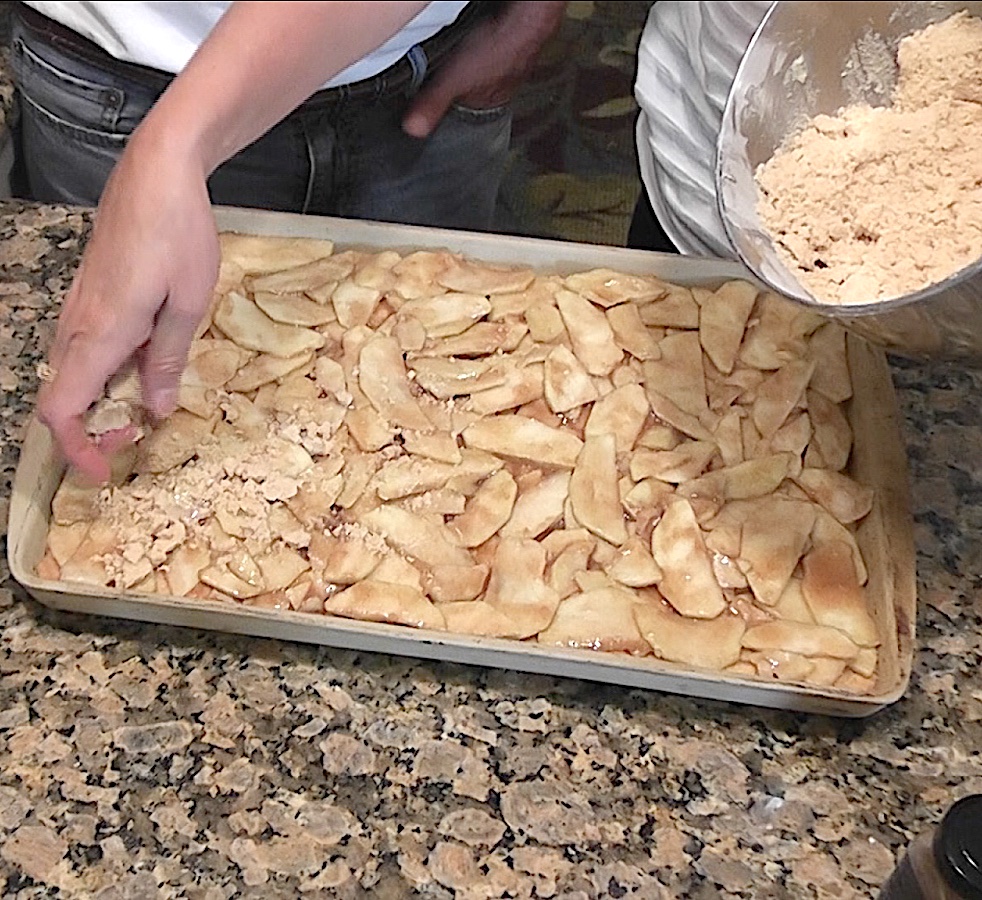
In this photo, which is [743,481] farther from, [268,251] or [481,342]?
[268,251]

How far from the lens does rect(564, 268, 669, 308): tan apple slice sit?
82cm

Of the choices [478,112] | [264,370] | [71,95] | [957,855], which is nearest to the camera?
[957,855]

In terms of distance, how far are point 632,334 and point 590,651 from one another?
0.81 ft

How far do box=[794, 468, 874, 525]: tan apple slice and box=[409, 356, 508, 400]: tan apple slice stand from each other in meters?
0.19

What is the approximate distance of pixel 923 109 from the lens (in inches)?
25.0

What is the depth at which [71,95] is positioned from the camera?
88 centimetres

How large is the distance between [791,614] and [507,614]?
0.15m

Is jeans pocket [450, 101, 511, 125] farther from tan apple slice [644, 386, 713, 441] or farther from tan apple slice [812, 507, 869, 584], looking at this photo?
tan apple slice [812, 507, 869, 584]

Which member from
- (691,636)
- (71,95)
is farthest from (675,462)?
(71,95)

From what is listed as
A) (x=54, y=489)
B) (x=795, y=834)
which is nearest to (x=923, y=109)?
(x=795, y=834)

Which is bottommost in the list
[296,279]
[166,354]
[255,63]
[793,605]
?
[793,605]

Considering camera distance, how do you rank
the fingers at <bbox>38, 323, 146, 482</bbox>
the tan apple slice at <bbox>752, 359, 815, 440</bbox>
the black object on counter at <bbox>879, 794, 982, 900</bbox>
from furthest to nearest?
the tan apple slice at <bbox>752, 359, 815, 440</bbox>, the fingers at <bbox>38, 323, 146, 482</bbox>, the black object on counter at <bbox>879, 794, 982, 900</bbox>

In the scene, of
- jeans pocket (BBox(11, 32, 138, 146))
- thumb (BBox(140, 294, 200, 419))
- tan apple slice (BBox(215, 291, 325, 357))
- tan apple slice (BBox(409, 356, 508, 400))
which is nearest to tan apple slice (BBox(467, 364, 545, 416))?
tan apple slice (BBox(409, 356, 508, 400))

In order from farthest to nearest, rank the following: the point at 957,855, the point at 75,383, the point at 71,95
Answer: the point at 71,95
the point at 75,383
the point at 957,855
